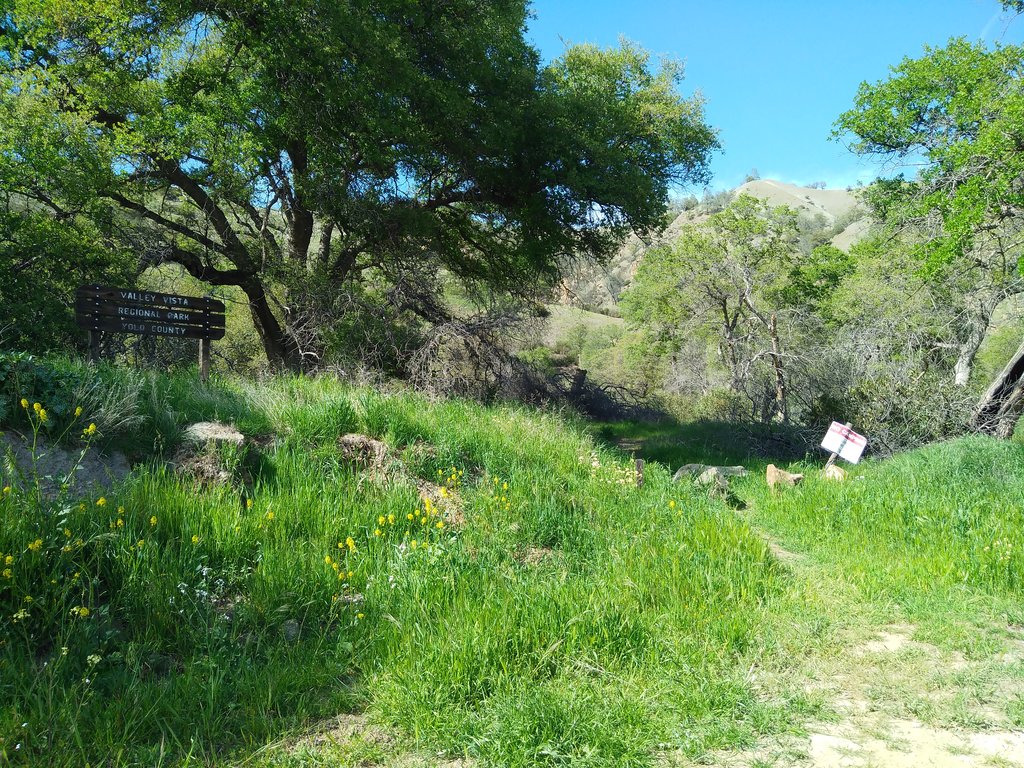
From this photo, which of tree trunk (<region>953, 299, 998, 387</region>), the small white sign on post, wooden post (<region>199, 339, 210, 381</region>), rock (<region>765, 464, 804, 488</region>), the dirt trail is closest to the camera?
the dirt trail

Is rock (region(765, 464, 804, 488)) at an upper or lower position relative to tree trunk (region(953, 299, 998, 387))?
lower

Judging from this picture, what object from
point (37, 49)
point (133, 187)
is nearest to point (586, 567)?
A: point (133, 187)

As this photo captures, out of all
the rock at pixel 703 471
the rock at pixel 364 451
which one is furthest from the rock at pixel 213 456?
the rock at pixel 703 471

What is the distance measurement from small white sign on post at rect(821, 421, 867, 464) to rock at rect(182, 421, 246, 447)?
712cm

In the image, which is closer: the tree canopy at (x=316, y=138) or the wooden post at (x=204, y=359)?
the wooden post at (x=204, y=359)

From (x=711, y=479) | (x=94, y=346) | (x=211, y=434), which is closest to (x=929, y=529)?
(x=711, y=479)

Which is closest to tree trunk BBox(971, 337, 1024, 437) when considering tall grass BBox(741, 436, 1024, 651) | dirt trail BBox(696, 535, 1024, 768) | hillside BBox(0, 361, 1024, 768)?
tall grass BBox(741, 436, 1024, 651)

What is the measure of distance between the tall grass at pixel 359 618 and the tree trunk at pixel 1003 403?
979cm

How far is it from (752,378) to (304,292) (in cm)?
1231

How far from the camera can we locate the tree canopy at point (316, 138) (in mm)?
11195

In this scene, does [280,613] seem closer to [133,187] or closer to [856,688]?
[856,688]

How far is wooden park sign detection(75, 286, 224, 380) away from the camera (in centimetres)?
807

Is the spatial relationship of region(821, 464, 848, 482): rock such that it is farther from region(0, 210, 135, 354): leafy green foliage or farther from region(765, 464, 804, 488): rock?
region(0, 210, 135, 354): leafy green foliage

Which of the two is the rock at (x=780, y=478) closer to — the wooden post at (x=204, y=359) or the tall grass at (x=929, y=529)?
the tall grass at (x=929, y=529)
